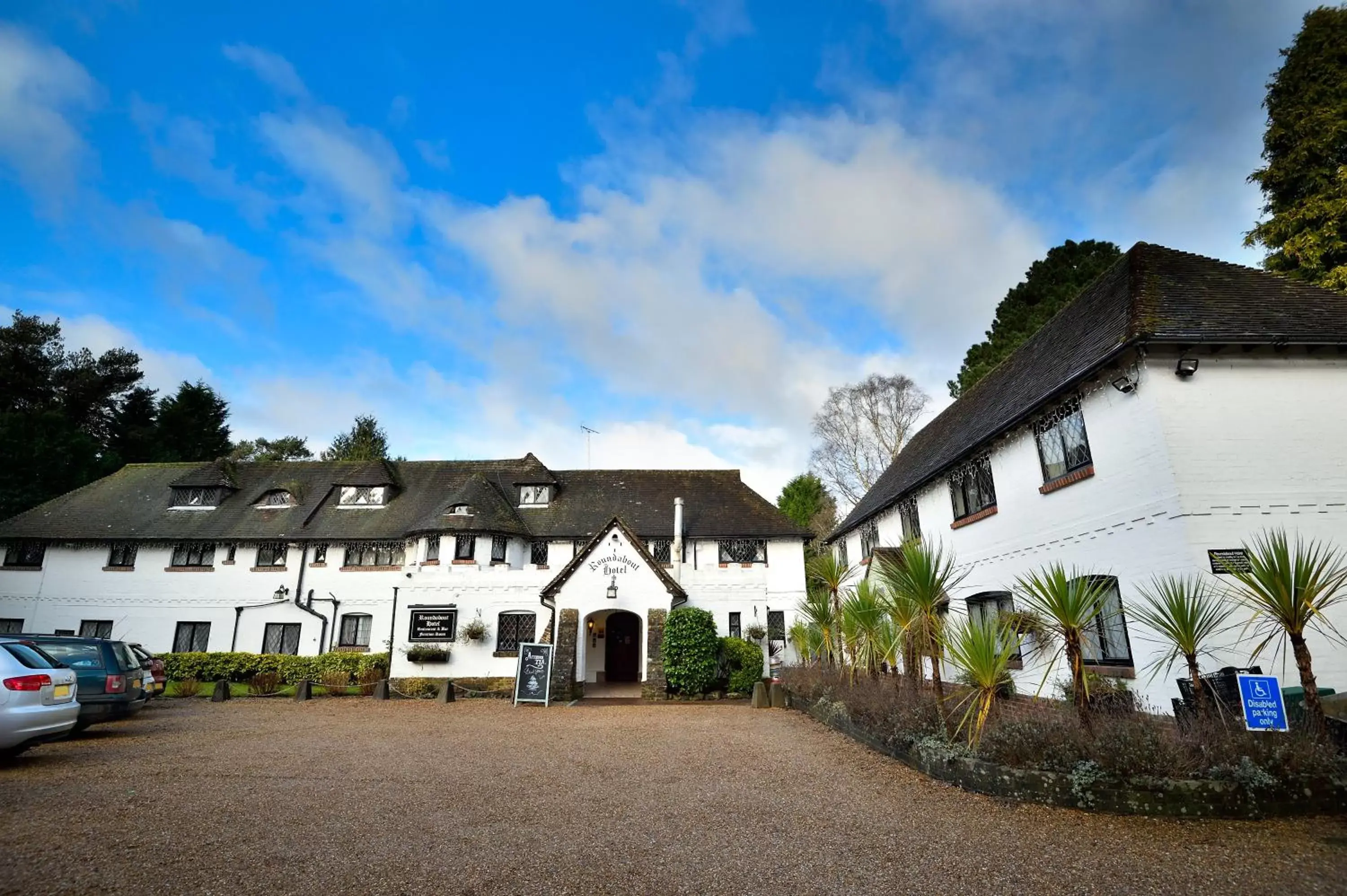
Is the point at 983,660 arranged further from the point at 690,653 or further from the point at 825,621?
the point at 690,653

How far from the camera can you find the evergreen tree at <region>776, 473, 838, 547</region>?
41.5 metres

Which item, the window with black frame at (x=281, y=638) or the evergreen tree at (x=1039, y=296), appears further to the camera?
the evergreen tree at (x=1039, y=296)

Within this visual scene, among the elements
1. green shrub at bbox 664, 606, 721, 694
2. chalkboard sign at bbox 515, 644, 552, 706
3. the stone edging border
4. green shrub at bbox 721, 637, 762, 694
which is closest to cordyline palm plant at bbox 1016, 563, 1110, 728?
the stone edging border

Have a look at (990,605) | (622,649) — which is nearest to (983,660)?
(990,605)

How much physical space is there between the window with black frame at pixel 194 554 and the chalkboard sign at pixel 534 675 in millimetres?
15561

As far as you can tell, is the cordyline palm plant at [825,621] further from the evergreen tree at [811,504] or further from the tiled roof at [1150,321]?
the evergreen tree at [811,504]

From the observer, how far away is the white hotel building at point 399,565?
20.8 m

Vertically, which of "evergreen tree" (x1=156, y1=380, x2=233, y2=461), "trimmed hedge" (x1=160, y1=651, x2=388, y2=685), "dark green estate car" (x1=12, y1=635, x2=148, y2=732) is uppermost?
"evergreen tree" (x1=156, y1=380, x2=233, y2=461)

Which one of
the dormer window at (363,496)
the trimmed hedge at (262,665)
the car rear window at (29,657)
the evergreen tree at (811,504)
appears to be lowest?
the trimmed hedge at (262,665)

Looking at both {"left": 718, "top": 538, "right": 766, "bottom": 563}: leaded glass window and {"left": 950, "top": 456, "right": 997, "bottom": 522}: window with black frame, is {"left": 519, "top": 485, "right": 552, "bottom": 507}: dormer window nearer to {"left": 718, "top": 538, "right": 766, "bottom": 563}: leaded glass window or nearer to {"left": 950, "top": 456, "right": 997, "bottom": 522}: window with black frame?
{"left": 718, "top": 538, "right": 766, "bottom": 563}: leaded glass window

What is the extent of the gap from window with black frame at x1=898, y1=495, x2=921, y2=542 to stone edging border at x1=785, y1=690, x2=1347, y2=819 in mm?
11227

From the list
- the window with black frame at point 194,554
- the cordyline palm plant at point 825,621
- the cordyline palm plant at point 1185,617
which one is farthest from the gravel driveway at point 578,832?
the window with black frame at point 194,554

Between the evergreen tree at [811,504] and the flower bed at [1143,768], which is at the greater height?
the evergreen tree at [811,504]

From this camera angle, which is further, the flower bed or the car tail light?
the car tail light
